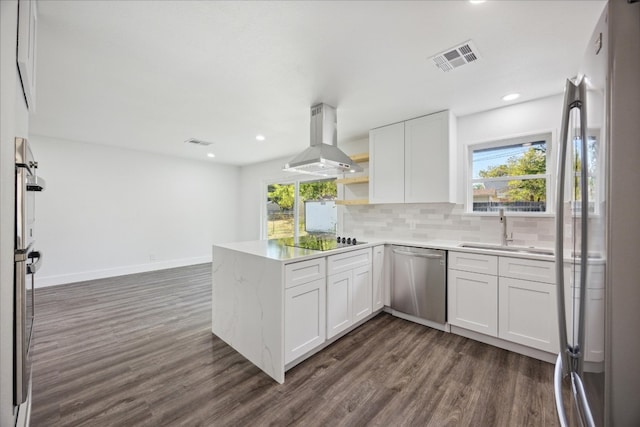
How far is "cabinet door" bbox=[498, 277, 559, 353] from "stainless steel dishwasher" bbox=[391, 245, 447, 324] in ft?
1.82

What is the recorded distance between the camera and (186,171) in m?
6.29

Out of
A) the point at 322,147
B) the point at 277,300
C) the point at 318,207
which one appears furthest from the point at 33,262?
the point at 318,207

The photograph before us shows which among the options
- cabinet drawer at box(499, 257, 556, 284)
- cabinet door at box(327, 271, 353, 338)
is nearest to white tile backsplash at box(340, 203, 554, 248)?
cabinet drawer at box(499, 257, 556, 284)

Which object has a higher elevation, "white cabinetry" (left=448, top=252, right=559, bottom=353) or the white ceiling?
the white ceiling

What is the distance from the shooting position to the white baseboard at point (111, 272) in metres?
4.50

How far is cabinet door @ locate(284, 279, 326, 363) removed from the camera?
2137 mm

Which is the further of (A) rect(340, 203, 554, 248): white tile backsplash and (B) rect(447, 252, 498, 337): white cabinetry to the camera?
(A) rect(340, 203, 554, 248): white tile backsplash

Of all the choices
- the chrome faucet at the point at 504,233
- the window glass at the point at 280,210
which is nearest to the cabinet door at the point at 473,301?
the chrome faucet at the point at 504,233

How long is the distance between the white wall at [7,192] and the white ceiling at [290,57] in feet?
2.68

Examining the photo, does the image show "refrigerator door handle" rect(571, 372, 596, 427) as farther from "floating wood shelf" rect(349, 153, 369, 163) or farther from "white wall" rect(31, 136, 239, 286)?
"white wall" rect(31, 136, 239, 286)

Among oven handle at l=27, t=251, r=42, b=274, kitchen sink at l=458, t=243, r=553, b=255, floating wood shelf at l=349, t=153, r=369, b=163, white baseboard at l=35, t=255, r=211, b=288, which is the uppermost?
floating wood shelf at l=349, t=153, r=369, b=163

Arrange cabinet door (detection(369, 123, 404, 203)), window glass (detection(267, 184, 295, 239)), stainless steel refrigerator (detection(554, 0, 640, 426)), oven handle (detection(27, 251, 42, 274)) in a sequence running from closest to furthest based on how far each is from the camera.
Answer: stainless steel refrigerator (detection(554, 0, 640, 426)), oven handle (detection(27, 251, 42, 274)), cabinet door (detection(369, 123, 404, 203)), window glass (detection(267, 184, 295, 239))

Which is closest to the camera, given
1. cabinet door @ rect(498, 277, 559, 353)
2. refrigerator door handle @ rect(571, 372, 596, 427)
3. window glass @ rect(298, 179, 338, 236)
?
refrigerator door handle @ rect(571, 372, 596, 427)

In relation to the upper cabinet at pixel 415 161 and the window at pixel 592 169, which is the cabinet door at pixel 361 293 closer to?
the upper cabinet at pixel 415 161
